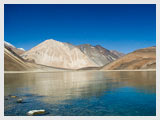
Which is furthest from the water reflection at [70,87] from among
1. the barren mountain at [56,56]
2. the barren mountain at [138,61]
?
the barren mountain at [56,56]

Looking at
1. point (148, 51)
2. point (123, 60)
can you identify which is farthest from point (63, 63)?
point (148, 51)

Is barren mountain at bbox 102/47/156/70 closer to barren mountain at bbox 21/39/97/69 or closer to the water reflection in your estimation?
barren mountain at bbox 21/39/97/69

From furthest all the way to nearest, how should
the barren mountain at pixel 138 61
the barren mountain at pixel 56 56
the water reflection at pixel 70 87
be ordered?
the barren mountain at pixel 56 56 → the barren mountain at pixel 138 61 → the water reflection at pixel 70 87

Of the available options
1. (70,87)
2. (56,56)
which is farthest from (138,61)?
(70,87)

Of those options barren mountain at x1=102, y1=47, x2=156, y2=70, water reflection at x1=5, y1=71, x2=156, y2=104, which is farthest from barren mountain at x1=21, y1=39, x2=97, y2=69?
water reflection at x1=5, y1=71, x2=156, y2=104

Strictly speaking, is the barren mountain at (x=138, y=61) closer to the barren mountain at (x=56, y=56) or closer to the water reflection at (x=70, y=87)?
the barren mountain at (x=56, y=56)
